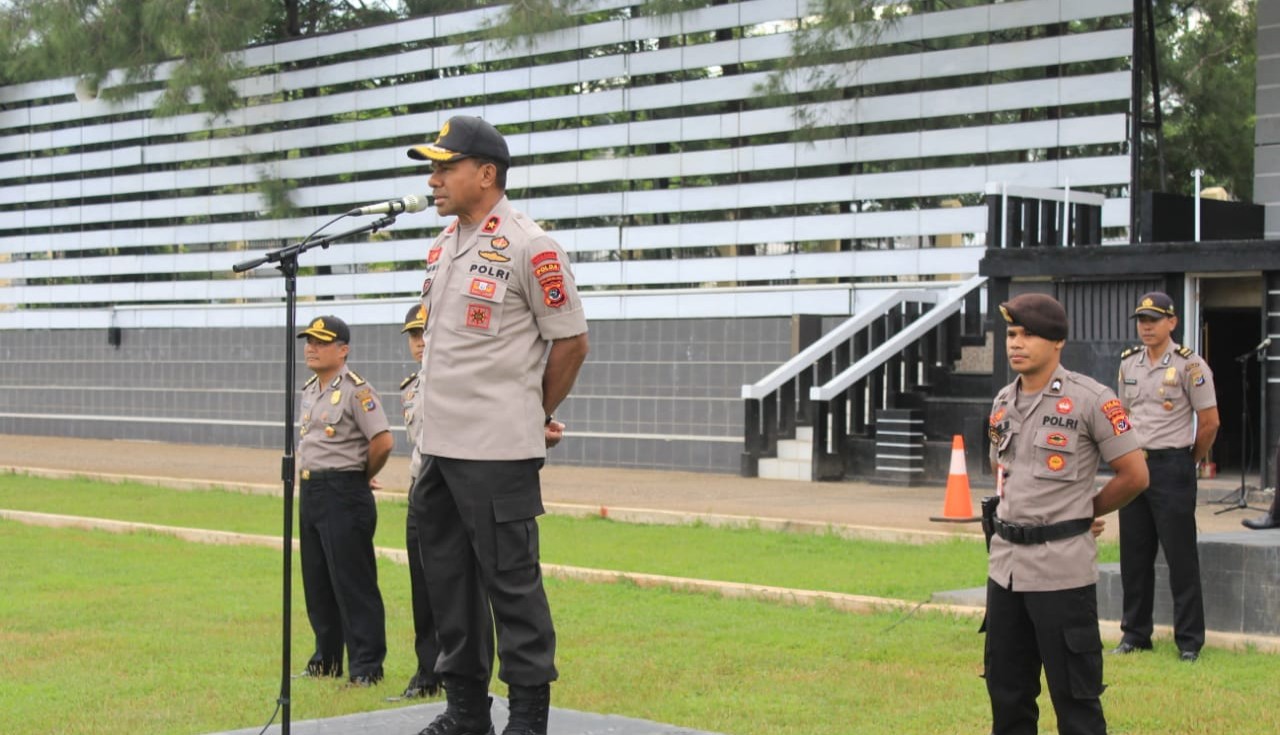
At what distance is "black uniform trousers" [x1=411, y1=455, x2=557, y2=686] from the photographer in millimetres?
5598

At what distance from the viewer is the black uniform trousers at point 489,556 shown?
18.4 feet

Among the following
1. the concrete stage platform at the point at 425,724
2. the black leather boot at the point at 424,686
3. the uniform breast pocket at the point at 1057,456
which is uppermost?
the uniform breast pocket at the point at 1057,456

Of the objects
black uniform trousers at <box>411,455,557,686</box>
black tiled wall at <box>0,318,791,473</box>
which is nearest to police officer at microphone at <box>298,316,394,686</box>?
black uniform trousers at <box>411,455,557,686</box>

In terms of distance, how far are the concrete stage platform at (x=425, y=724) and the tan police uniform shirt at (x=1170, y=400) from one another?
3.94m

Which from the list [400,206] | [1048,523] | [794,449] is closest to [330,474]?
[400,206]

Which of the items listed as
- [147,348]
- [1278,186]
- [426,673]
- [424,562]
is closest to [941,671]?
[426,673]

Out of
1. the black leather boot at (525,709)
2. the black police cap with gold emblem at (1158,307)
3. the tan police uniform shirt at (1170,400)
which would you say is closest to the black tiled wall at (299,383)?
the tan police uniform shirt at (1170,400)

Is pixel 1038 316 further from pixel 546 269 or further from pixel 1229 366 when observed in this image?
pixel 1229 366

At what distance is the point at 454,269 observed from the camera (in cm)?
577

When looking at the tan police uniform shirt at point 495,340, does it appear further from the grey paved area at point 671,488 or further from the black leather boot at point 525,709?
the grey paved area at point 671,488

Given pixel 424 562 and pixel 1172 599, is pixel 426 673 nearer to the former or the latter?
pixel 424 562

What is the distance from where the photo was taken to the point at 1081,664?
6.12 meters

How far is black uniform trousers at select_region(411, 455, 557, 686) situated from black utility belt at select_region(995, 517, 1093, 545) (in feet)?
5.79

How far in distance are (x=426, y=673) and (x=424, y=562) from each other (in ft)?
7.97
